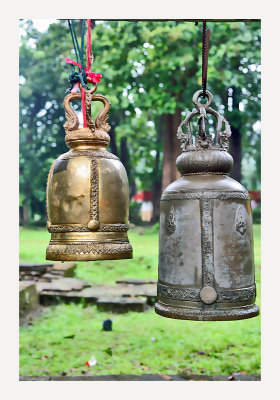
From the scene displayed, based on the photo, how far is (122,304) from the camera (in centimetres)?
679

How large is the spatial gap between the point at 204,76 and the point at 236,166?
16.7 ft

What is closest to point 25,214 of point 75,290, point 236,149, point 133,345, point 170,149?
point 75,290

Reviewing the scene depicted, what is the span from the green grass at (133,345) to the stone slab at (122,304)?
8 cm

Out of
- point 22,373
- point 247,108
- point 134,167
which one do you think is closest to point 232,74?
point 247,108

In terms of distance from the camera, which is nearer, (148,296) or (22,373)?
(22,373)

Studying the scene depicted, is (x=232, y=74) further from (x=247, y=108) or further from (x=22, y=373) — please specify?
(x=22, y=373)

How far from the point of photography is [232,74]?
7.11 m

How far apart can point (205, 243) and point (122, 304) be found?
4.78m

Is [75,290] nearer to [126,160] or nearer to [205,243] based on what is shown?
[126,160]

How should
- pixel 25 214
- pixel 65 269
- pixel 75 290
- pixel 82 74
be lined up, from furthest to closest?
pixel 25 214
pixel 65 269
pixel 75 290
pixel 82 74

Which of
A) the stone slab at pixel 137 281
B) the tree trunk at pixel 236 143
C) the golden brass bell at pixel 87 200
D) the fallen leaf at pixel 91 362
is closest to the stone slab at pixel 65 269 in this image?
the stone slab at pixel 137 281

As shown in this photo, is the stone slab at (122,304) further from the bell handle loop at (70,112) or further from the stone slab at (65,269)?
the bell handle loop at (70,112)

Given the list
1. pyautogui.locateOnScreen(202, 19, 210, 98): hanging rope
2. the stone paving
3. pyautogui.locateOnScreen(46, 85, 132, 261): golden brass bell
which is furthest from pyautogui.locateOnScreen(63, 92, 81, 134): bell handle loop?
the stone paving

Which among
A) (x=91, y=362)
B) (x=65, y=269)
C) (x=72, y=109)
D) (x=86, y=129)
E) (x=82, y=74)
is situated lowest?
(x=91, y=362)
